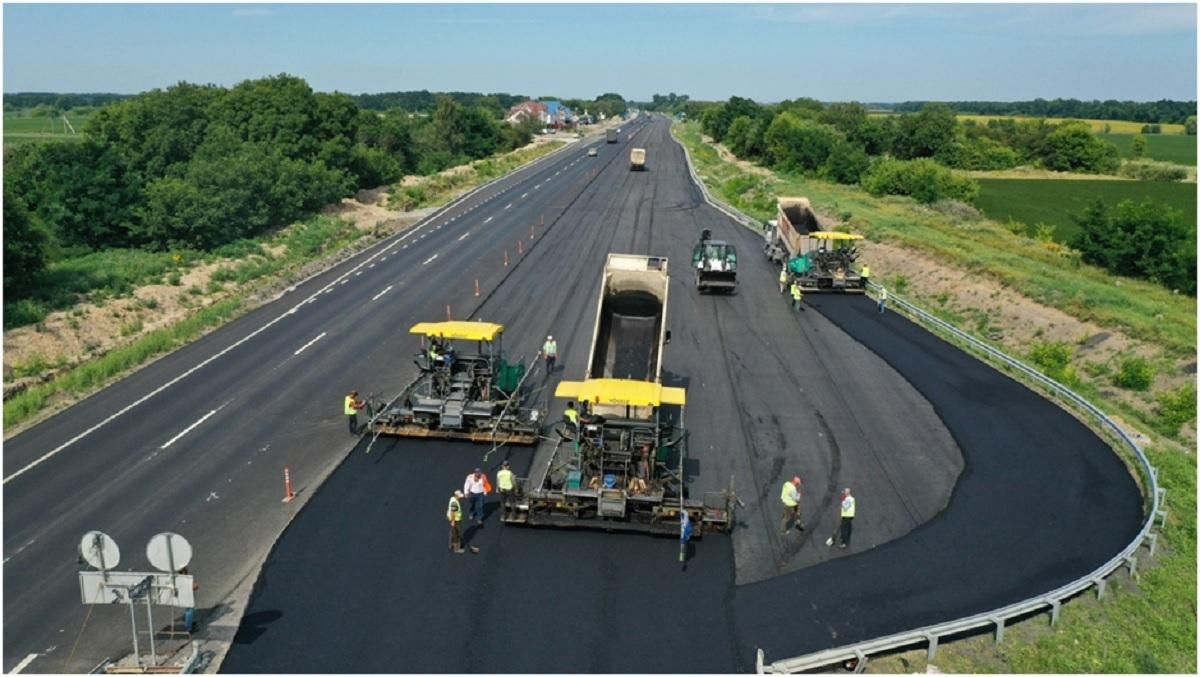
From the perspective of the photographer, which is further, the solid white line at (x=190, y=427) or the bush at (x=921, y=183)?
the bush at (x=921, y=183)

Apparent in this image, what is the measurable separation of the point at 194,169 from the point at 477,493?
4095 centimetres

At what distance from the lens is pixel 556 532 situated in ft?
54.2

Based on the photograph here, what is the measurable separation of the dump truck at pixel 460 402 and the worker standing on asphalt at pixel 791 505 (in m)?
6.70

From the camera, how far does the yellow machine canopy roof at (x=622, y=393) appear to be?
17.2 m

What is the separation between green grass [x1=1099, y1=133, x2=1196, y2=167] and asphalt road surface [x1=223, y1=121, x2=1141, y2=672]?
120 metres

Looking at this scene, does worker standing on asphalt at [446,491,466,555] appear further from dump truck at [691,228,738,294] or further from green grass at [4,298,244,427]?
dump truck at [691,228,738,294]

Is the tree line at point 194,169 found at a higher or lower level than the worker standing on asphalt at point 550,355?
higher

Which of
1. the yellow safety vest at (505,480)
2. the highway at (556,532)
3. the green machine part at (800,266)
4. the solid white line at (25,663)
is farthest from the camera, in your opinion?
the green machine part at (800,266)

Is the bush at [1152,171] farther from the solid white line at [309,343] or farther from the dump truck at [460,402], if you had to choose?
the dump truck at [460,402]

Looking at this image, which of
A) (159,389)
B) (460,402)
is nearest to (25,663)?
(460,402)

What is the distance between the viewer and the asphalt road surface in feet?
43.5

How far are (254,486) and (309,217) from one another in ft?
134

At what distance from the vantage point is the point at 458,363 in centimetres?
2175

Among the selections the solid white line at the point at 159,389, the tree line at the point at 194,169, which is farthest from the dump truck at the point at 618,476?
the tree line at the point at 194,169
